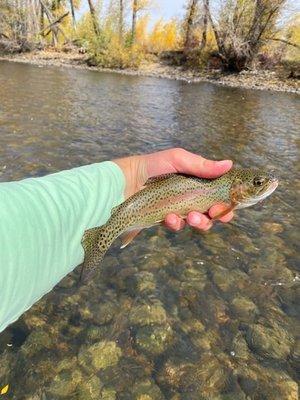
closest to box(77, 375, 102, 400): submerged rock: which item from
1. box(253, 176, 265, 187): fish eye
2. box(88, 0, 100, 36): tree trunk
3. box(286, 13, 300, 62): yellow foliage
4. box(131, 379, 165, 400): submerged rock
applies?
box(131, 379, 165, 400): submerged rock

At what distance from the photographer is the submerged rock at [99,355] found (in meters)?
4.32

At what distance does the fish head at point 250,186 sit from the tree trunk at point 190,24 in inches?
1707

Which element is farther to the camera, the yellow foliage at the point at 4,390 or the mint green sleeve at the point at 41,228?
the yellow foliage at the point at 4,390

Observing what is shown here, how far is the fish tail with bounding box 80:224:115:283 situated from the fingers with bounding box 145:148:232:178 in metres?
1.05

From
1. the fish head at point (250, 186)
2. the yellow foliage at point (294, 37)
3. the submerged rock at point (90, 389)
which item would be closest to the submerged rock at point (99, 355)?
the submerged rock at point (90, 389)

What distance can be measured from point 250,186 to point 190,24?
151 feet

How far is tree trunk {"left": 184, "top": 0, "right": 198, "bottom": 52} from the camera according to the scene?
4477 centimetres

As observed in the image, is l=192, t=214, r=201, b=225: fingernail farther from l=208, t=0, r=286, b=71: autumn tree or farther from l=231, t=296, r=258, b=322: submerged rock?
l=208, t=0, r=286, b=71: autumn tree

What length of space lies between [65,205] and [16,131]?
10995mm

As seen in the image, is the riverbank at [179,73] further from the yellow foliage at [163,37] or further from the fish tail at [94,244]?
the fish tail at [94,244]

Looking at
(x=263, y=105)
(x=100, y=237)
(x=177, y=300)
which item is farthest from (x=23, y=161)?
(x=263, y=105)

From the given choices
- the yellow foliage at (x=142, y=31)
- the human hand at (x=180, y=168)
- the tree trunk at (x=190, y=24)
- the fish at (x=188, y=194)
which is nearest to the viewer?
the fish at (x=188, y=194)

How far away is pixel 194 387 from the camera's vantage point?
164 inches

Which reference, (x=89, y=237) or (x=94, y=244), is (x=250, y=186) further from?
(x=89, y=237)
